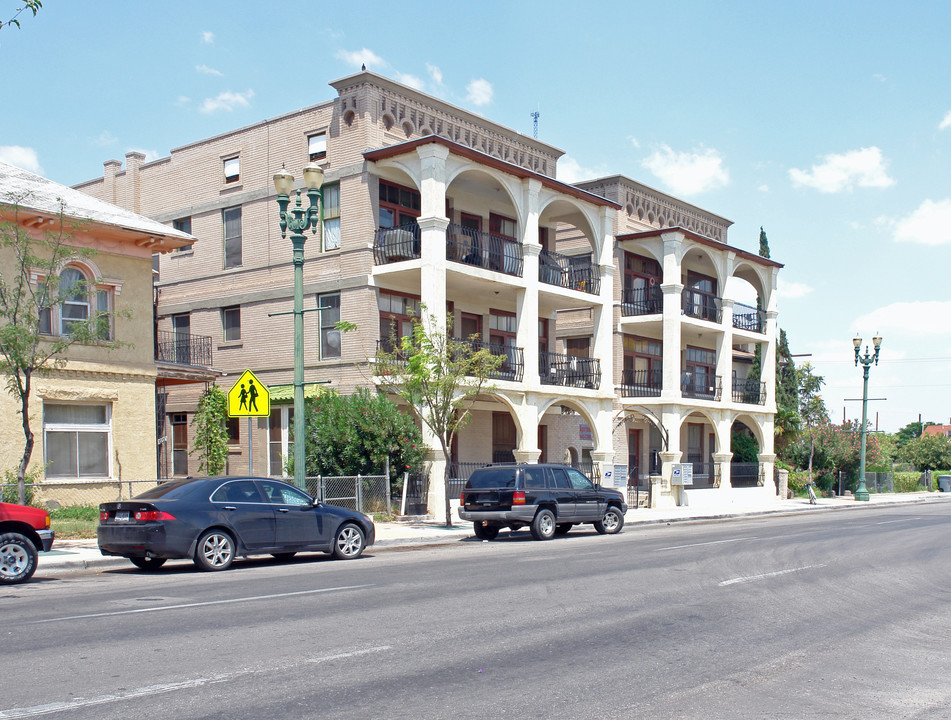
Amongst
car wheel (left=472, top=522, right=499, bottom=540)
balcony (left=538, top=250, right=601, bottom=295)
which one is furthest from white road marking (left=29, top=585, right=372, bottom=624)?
balcony (left=538, top=250, right=601, bottom=295)

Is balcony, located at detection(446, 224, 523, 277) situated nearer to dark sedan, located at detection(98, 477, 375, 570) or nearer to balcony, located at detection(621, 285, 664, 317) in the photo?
balcony, located at detection(621, 285, 664, 317)

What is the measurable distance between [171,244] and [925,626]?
19.8 m

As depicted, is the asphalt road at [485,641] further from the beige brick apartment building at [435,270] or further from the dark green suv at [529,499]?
the beige brick apartment building at [435,270]

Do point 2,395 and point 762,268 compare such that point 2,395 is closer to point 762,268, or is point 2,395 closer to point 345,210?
point 345,210

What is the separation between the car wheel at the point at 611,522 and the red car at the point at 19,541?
13.5 m

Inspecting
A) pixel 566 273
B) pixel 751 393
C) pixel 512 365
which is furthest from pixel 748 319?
pixel 512 365

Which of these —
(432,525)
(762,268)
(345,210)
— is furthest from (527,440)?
(762,268)

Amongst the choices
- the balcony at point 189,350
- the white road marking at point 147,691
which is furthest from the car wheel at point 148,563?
the balcony at point 189,350

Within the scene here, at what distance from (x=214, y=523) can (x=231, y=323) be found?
1913cm

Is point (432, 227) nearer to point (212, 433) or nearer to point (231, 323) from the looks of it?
point (212, 433)

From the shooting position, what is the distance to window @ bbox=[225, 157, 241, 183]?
32.5m

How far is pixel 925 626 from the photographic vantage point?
10.0m

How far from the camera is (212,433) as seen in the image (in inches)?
1064

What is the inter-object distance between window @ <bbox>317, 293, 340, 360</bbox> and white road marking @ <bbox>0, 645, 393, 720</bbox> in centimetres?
2208
